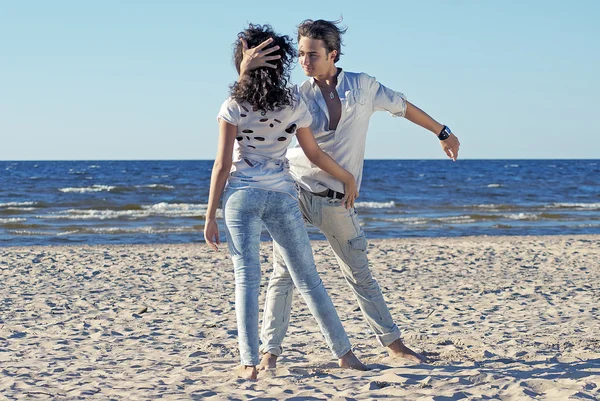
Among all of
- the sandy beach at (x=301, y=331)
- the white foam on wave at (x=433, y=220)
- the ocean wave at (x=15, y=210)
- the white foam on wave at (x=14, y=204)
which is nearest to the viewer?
the sandy beach at (x=301, y=331)

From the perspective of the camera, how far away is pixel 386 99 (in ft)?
12.9

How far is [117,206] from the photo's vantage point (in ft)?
73.0

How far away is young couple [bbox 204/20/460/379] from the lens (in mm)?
3443

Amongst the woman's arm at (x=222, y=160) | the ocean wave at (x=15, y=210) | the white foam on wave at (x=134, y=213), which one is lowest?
the ocean wave at (x=15, y=210)

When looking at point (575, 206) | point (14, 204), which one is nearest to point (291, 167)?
point (14, 204)

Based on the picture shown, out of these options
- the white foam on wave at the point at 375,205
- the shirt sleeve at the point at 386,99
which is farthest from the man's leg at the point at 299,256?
the white foam on wave at the point at 375,205

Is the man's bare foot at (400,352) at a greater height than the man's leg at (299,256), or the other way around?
the man's leg at (299,256)

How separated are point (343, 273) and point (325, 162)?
0.74 m

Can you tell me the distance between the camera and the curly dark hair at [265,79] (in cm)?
339

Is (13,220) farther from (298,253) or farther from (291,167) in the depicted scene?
(298,253)

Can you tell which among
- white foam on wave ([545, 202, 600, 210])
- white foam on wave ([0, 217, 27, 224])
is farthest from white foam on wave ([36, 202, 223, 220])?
white foam on wave ([545, 202, 600, 210])

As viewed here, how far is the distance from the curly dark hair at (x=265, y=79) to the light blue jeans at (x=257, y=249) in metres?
0.43

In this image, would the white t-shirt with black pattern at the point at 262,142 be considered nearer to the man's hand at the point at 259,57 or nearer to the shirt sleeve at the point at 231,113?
the shirt sleeve at the point at 231,113

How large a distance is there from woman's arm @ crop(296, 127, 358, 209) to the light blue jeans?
0.80 ft
